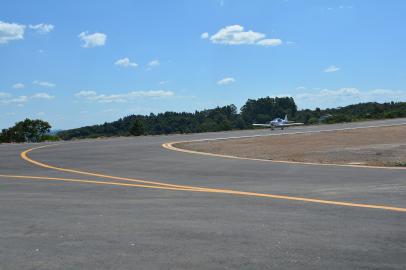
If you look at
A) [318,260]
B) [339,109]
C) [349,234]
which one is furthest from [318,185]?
[339,109]

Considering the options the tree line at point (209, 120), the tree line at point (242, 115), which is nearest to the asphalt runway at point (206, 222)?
the tree line at point (209, 120)

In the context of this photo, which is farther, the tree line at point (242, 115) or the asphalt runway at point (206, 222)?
the tree line at point (242, 115)

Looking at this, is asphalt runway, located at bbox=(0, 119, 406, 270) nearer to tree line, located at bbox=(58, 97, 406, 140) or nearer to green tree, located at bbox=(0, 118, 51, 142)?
green tree, located at bbox=(0, 118, 51, 142)

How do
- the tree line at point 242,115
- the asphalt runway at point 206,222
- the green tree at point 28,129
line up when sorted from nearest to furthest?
the asphalt runway at point 206,222
the green tree at point 28,129
the tree line at point 242,115

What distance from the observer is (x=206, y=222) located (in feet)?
23.0

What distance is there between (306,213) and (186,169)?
7613 millimetres

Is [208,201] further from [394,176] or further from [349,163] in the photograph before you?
[349,163]

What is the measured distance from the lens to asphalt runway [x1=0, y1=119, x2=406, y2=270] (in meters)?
5.27

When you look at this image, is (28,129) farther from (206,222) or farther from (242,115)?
(206,222)

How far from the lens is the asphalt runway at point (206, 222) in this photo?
527 centimetres

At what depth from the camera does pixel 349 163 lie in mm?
15438

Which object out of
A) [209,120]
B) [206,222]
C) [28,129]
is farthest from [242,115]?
[206,222]

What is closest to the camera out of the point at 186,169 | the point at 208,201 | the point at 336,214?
the point at 336,214

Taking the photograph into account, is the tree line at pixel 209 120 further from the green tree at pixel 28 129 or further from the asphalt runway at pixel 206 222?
the asphalt runway at pixel 206 222
